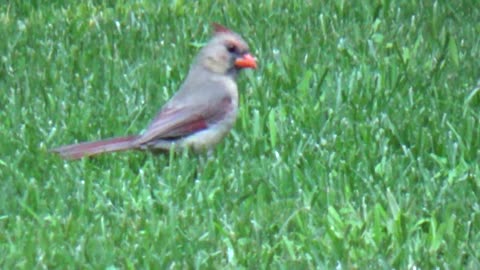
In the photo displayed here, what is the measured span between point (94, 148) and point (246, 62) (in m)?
1.14

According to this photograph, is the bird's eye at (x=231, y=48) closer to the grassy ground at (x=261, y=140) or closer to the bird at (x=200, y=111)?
the bird at (x=200, y=111)

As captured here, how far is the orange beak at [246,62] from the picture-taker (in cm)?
780

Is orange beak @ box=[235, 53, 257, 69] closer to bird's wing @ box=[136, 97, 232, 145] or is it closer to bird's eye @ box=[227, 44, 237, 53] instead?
bird's eye @ box=[227, 44, 237, 53]

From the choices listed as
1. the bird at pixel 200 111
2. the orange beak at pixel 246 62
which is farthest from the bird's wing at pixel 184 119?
the orange beak at pixel 246 62

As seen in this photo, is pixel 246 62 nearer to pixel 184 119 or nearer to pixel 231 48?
pixel 231 48

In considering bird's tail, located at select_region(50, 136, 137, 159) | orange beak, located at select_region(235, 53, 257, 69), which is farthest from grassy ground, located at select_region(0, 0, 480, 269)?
orange beak, located at select_region(235, 53, 257, 69)

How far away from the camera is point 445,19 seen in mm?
9469

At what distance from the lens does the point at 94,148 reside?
7113 mm

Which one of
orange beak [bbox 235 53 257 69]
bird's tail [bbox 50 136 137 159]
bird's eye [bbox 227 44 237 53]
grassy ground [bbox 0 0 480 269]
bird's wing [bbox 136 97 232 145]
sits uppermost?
bird's eye [bbox 227 44 237 53]

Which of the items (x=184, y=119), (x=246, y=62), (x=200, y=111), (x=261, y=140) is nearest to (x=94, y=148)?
(x=184, y=119)

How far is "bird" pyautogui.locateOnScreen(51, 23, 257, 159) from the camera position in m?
7.17

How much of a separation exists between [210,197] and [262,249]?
2.24ft

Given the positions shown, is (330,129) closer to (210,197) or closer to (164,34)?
(210,197)

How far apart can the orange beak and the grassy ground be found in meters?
0.29
